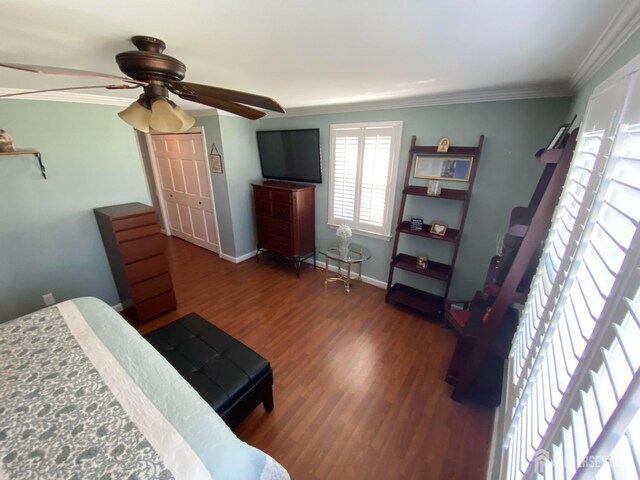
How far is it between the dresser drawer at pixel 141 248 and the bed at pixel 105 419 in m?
1.01

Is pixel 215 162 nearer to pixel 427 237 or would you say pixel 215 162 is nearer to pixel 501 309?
pixel 427 237

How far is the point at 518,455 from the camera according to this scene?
986mm

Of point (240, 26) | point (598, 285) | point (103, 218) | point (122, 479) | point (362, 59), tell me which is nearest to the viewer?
point (598, 285)

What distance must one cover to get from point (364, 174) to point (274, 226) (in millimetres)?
1409

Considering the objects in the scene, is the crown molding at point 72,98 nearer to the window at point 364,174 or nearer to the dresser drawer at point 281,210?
the dresser drawer at point 281,210

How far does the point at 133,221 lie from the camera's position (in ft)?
7.71

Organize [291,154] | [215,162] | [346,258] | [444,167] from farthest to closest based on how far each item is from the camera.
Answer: [215,162] → [291,154] → [346,258] → [444,167]

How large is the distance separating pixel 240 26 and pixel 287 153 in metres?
2.51

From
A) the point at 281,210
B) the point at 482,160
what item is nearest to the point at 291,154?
the point at 281,210

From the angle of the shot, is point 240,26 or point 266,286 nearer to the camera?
point 240,26

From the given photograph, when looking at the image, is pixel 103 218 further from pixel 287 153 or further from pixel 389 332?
pixel 389 332

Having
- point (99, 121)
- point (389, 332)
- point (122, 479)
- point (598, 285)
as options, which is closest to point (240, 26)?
point (598, 285)

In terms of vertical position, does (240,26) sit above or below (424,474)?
above

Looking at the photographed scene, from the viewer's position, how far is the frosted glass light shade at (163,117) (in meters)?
A: 1.05
